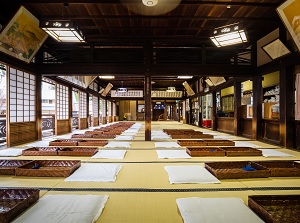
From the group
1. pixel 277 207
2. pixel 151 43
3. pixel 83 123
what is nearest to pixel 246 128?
pixel 151 43

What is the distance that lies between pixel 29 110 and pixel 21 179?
416 cm

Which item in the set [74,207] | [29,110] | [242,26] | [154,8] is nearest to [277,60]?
[242,26]

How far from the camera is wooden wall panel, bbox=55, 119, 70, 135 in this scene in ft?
27.0

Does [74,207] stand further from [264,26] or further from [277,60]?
[264,26]

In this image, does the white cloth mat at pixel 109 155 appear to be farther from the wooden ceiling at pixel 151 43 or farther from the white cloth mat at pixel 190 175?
the wooden ceiling at pixel 151 43

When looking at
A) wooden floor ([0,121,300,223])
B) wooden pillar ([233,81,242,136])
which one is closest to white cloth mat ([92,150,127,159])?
wooden floor ([0,121,300,223])

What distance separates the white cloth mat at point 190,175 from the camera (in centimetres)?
258

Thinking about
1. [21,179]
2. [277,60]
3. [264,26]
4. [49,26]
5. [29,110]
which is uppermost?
[264,26]

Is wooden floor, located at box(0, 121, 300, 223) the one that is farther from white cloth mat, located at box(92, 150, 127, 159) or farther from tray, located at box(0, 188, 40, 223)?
white cloth mat, located at box(92, 150, 127, 159)

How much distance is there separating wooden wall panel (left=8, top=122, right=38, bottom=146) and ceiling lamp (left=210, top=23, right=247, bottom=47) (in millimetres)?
5434

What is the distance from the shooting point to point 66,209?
1.80 m

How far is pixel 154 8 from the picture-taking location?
189 inches

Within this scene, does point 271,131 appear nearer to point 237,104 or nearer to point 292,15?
point 237,104

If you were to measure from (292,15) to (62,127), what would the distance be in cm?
821
